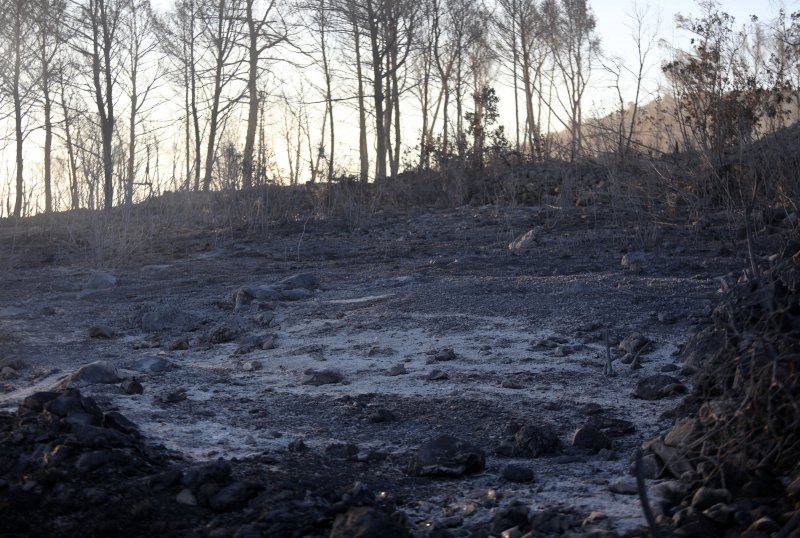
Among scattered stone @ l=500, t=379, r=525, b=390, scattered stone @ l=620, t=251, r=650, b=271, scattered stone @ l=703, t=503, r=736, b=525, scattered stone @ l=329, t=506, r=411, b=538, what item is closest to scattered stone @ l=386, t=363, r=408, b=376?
scattered stone @ l=500, t=379, r=525, b=390

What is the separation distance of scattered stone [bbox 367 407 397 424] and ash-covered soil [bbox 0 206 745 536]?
12 millimetres

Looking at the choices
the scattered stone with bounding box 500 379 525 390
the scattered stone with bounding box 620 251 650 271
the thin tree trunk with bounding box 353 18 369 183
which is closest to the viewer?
the scattered stone with bounding box 500 379 525 390

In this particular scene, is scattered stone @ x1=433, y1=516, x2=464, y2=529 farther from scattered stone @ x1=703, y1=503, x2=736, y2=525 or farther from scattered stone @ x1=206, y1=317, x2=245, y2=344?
scattered stone @ x1=206, y1=317, x2=245, y2=344

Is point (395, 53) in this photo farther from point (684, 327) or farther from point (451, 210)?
point (684, 327)

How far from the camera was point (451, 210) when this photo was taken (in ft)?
38.7

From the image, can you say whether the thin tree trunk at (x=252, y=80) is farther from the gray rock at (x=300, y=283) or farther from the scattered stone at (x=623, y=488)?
Result: the scattered stone at (x=623, y=488)

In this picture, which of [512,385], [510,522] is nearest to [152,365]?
[512,385]

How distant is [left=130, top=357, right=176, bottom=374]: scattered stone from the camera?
4.36 meters

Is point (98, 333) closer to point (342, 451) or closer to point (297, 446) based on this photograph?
point (297, 446)

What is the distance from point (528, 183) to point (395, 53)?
7.10 meters

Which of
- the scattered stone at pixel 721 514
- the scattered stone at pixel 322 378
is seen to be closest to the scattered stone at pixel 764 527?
the scattered stone at pixel 721 514

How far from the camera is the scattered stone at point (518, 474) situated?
281cm

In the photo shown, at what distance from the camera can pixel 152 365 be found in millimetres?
4402

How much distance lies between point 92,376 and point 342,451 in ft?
4.83
